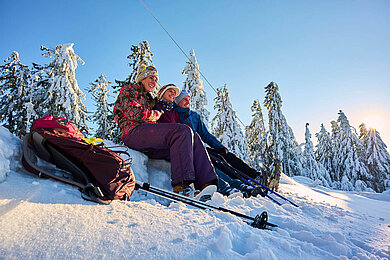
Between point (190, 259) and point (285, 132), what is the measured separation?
58.4 feet

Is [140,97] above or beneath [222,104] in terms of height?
beneath

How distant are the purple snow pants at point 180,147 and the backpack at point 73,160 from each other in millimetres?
914

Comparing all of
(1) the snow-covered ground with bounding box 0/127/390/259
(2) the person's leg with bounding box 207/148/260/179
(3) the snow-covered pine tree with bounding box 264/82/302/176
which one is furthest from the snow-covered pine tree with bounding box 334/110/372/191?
(1) the snow-covered ground with bounding box 0/127/390/259

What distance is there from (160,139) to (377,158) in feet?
79.2

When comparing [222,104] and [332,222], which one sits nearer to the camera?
[332,222]

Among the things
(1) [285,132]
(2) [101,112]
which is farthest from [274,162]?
(2) [101,112]

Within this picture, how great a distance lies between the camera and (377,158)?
61.6 ft

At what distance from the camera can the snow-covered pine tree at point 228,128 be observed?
13.3 meters

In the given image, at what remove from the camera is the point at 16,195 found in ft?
4.27

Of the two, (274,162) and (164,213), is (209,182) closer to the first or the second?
(164,213)

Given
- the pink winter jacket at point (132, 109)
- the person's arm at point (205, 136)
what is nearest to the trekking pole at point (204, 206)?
the pink winter jacket at point (132, 109)

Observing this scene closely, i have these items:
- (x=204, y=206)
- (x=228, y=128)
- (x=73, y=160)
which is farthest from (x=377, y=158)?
(x=73, y=160)

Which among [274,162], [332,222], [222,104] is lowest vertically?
[332,222]

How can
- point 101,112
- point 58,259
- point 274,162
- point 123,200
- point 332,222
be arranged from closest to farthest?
Answer: point 58,259, point 123,200, point 332,222, point 274,162, point 101,112
